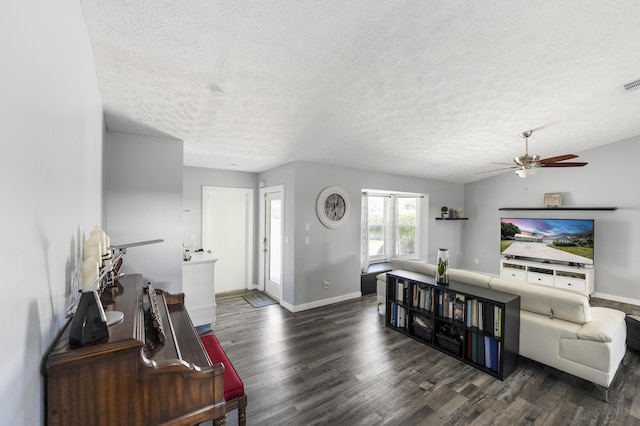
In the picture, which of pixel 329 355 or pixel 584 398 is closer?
pixel 584 398

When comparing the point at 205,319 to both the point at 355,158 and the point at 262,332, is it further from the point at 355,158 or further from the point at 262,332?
the point at 355,158

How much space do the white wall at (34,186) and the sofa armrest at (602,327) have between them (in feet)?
11.1

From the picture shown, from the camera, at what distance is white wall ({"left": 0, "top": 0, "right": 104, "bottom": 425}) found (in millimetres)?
617

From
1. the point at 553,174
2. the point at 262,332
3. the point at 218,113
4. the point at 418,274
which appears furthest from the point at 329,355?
A: the point at 553,174

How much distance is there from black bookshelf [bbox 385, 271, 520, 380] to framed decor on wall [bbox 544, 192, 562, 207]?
4.10 metres

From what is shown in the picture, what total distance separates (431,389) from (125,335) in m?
2.42

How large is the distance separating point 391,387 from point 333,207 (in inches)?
109

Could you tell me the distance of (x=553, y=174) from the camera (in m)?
5.66

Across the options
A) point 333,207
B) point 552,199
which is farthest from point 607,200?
point 333,207

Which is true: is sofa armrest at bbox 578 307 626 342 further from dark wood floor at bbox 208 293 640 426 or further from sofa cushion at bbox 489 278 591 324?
dark wood floor at bbox 208 293 640 426

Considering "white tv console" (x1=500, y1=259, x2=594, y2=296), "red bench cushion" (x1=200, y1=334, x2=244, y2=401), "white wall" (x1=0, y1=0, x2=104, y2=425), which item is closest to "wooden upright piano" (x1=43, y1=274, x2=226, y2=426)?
"white wall" (x1=0, y1=0, x2=104, y2=425)

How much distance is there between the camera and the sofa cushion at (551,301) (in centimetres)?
244

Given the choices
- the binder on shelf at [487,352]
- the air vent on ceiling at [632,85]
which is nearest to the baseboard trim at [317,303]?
the binder on shelf at [487,352]

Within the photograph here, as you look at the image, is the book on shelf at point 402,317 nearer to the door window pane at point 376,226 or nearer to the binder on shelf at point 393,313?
the binder on shelf at point 393,313
